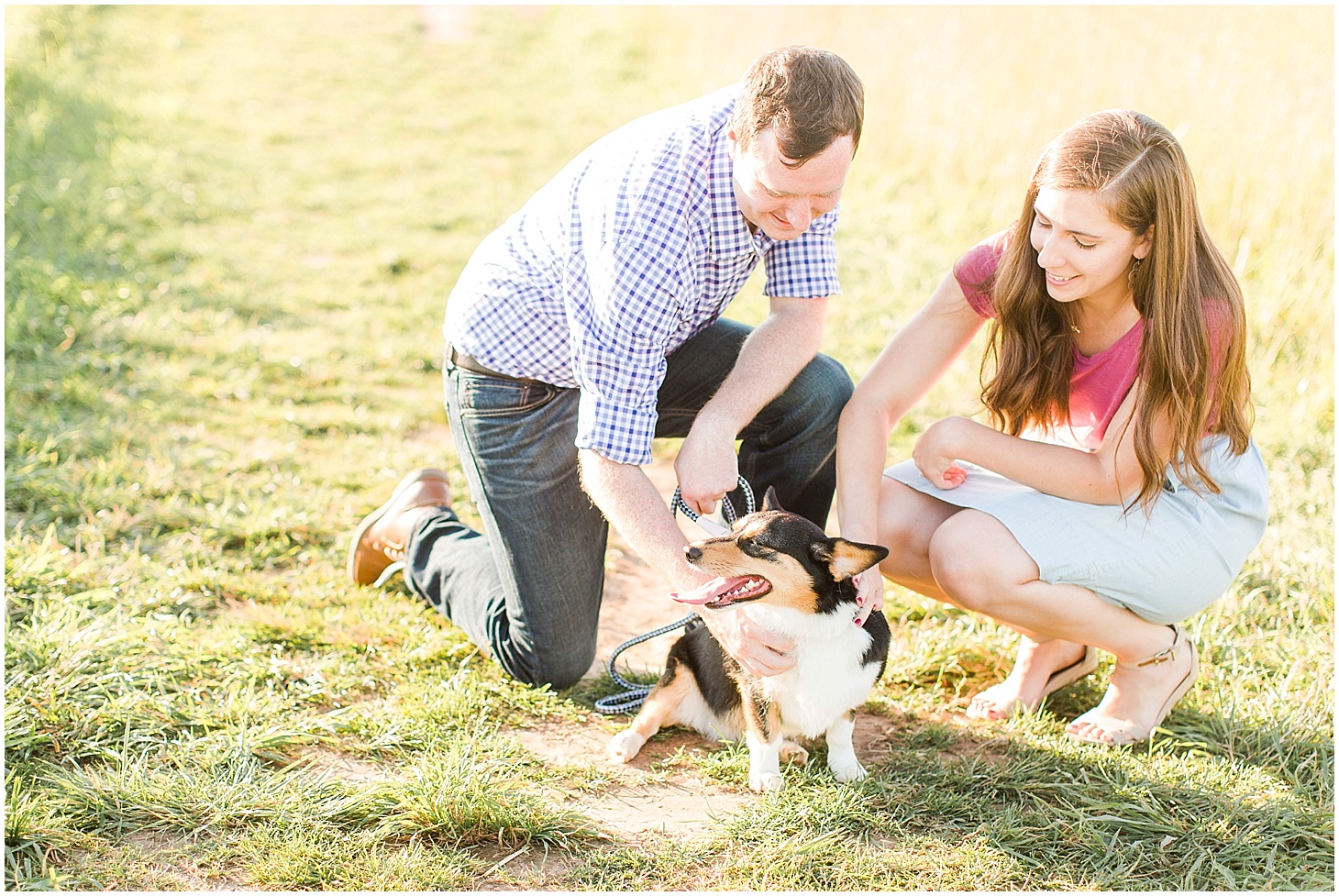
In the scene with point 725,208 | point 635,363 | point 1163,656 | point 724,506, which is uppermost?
point 725,208

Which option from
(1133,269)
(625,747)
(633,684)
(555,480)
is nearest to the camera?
(1133,269)

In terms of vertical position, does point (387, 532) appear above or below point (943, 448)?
below

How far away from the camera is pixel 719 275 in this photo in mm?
3158

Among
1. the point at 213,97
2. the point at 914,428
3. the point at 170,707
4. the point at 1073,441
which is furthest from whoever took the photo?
the point at 213,97

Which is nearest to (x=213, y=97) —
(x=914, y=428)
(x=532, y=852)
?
(x=914, y=428)

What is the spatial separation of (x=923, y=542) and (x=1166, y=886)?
113 centimetres

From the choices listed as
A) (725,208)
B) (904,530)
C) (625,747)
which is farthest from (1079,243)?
(625,747)

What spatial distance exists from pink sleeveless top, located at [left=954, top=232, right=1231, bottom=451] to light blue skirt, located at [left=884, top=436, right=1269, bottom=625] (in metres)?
0.24

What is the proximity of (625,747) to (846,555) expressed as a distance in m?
A: 0.94

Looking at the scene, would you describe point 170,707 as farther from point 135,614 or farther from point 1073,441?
point 1073,441

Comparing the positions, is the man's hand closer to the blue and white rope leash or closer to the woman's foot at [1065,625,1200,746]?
the blue and white rope leash

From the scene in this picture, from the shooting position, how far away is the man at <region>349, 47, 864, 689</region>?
2.81m

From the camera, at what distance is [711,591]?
2.78 m

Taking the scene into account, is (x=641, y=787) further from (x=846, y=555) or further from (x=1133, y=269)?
(x=1133, y=269)
